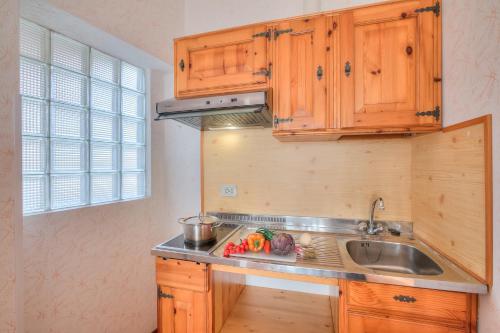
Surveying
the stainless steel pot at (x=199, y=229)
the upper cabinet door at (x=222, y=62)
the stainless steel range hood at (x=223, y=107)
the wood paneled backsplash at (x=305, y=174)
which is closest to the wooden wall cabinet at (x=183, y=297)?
the stainless steel pot at (x=199, y=229)

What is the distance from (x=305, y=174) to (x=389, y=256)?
75 cm

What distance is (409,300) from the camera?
95cm

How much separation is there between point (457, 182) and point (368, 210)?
2.07ft

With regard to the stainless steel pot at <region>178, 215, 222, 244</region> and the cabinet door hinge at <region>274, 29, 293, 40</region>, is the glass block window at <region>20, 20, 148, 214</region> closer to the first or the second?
the stainless steel pot at <region>178, 215, 222, 244</region>

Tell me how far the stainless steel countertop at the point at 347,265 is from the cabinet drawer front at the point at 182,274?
0.12 ft

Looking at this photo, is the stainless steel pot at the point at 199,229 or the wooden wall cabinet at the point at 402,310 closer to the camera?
the wooden wall cabinet at the point at 402,310

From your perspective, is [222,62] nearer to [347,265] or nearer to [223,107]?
[223,107]

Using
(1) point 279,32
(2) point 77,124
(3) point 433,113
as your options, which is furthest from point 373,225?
(2) point 77,124

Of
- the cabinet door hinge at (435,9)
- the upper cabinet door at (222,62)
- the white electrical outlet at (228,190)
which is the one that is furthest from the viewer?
the white electrical outlet at (228,190)

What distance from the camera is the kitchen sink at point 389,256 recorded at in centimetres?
127

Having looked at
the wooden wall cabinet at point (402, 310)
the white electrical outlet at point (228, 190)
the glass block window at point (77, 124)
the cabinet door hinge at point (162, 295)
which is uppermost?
the glass block window at point (77, 124)

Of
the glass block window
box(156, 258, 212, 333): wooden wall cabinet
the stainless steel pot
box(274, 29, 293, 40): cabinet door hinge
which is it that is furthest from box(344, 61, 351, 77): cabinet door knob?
the glass block window

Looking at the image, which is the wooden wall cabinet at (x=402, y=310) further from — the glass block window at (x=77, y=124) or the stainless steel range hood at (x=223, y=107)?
the glass block window at (x=77, y=124)

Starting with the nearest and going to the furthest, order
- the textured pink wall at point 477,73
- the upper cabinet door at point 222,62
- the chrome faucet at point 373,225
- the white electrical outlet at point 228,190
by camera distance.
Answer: the textured pink wall at point 477,73 → the upper cabinet door at point 222,62 → the chrome faucet at point 373,225 → the white electrical outlet at point 228,190
